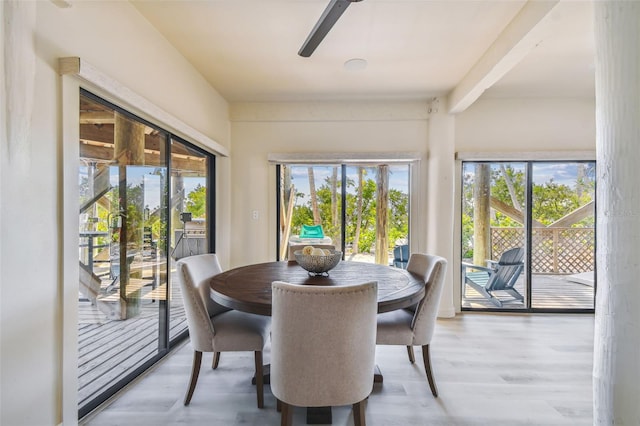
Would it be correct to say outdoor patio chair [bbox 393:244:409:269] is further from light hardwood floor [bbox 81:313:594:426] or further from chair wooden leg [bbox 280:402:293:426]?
chair wooden leg [bbox 280:402:293:426]

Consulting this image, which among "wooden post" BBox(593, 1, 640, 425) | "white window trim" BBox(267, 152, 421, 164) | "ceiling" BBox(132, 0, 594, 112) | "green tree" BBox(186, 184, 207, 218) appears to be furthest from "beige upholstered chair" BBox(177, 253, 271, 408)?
"white window trim" BBox(267, 152, 421, 164)

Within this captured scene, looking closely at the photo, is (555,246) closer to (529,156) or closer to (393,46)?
(529,156)

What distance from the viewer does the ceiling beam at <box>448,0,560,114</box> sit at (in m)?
1.75

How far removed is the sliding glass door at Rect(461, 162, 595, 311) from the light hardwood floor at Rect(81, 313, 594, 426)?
0.81 metres

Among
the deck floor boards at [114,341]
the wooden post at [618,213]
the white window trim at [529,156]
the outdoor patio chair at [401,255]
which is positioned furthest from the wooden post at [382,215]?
the wooden post at [618,213]


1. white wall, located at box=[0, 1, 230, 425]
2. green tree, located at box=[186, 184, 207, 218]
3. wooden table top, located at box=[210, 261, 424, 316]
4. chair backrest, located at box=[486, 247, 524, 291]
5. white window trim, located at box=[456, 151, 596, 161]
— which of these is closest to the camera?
white wall, located at box=[0, 1, 230, 425]

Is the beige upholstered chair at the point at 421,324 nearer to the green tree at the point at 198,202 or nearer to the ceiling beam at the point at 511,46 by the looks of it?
the ceiling beam at the point at 511,46

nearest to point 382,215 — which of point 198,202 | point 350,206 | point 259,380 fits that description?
point 350,206

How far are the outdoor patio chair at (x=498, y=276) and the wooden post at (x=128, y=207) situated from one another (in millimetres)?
3479

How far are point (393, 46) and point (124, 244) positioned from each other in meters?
2.56

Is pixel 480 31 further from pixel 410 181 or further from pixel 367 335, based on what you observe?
pixel 367 335

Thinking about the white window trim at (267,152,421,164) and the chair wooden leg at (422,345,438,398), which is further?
the white window trim at (267,152,421,164)

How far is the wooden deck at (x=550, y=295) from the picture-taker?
3.45m

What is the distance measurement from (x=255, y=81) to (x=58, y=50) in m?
1.81
